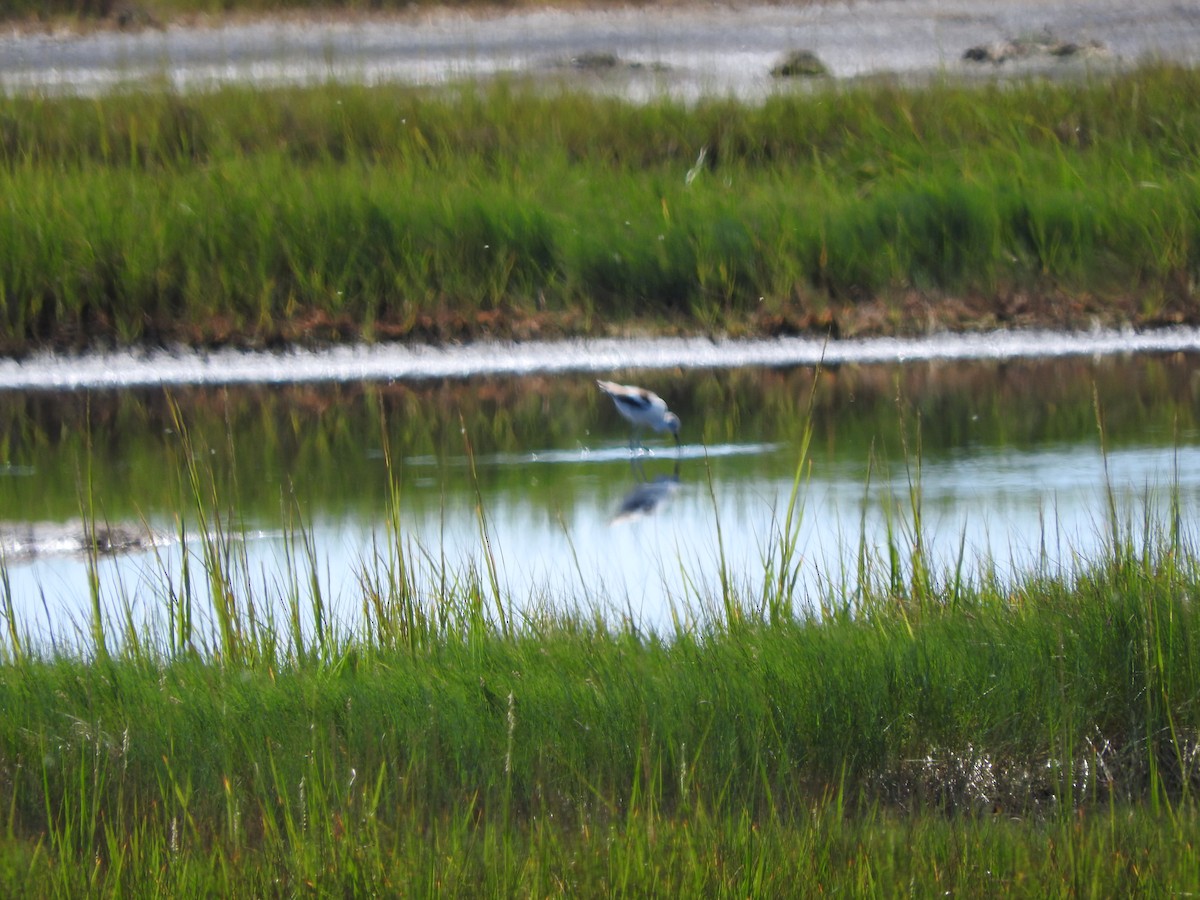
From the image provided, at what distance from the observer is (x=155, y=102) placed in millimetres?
11672

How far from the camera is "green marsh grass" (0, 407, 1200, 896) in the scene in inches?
140

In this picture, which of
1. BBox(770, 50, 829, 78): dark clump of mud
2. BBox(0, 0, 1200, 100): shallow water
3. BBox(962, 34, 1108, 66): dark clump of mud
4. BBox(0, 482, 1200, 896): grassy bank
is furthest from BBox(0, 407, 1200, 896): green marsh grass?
BBox(962, 34, 1108, 66): dark clump of mud

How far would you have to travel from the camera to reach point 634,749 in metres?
4.24

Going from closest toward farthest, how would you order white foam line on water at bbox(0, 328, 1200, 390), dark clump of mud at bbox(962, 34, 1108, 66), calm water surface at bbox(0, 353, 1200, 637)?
1. calm water surface at bbox(0, 353, 1200, 637)
2. white foam line on water at bbox(0, 328, 1200, 390)
3. dark clump of mud at bbox(962, 34, 1108, 66)

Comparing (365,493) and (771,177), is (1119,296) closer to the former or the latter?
(771,177)

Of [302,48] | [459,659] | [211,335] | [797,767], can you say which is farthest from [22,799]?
[302,48]

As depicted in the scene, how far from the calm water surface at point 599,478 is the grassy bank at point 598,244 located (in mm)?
614

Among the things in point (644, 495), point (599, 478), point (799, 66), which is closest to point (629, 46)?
point (799, 66)

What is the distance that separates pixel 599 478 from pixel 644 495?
1.13 feet

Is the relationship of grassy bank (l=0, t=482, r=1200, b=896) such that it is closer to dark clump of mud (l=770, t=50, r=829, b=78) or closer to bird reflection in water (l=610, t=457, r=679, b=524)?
bird reflection in water (l=610, t=457, r=679, b=524)

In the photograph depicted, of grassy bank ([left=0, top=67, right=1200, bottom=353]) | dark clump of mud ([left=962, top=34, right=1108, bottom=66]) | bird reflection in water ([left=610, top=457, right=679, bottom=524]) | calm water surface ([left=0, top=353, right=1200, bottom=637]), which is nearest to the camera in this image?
calm water surface ([left=0, top=353, right=1200, bottom=637])

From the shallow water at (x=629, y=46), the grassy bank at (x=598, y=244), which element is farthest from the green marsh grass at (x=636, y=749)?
the shallow water at (x=629, y=46)

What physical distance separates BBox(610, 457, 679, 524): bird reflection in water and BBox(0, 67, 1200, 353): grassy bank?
2.39 m

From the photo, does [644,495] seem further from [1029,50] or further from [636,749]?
[1029,50]
